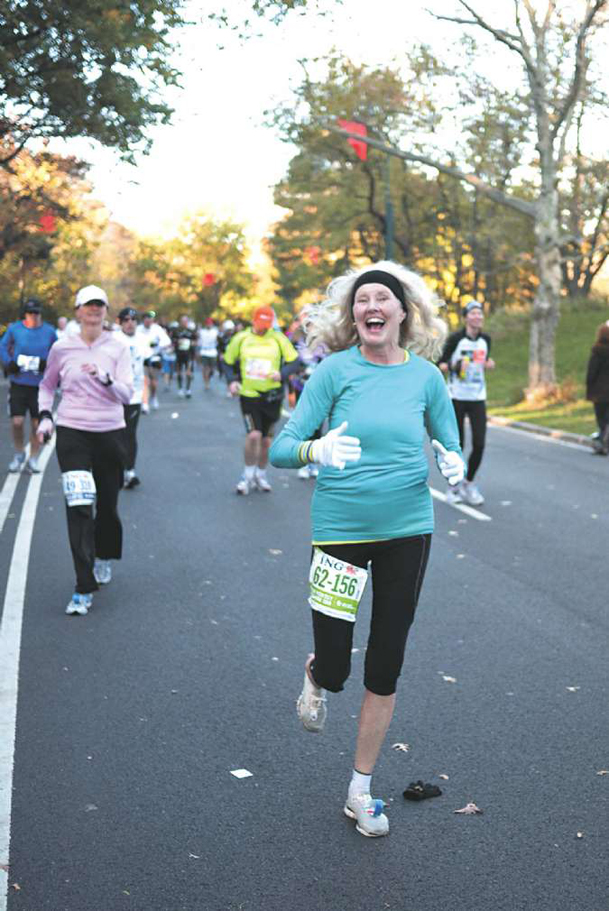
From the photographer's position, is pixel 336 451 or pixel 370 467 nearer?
pixel 336 451

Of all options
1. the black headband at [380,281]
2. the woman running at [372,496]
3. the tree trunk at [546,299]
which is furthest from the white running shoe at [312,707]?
the tree trunk at [546,299]

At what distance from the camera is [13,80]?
13.9 m

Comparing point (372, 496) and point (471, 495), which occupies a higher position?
point (372, 496)

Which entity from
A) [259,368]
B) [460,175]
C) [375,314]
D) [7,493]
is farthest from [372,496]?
[460,175]

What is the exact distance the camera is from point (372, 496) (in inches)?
162

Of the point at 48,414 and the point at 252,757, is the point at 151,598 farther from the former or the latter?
the point at 252,757

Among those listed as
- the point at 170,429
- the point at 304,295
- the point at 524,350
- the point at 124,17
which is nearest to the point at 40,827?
the point at 124,17

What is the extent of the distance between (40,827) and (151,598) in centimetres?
378

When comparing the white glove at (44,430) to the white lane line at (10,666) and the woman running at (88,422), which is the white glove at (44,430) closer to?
the woman running at (88,422)

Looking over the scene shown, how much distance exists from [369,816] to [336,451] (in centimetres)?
126

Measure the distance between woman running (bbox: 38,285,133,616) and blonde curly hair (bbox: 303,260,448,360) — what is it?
3307 mm

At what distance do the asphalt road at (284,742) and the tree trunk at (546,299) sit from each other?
18.0m

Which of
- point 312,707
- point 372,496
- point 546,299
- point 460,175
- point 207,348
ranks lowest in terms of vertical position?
point 207,348

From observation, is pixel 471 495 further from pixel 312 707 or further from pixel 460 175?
pixel 460 175
